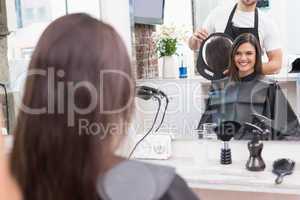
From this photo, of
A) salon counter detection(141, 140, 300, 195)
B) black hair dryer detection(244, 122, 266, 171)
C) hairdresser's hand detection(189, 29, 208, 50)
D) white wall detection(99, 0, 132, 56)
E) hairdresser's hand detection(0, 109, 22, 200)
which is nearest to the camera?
hairdresser's hand detection(0, 109, 22, 200)

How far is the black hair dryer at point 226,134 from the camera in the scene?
4.88 ft

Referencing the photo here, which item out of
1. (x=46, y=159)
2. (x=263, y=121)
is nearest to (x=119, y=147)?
(x=46, y=159)

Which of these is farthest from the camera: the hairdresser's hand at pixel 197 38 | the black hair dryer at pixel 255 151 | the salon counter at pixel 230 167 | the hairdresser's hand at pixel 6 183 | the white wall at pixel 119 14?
the white wall at pixel 119 14

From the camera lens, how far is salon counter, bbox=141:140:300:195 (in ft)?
4.19

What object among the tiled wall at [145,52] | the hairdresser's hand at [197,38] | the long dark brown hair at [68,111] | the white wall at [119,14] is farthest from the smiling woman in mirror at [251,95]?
the long dark brown hair at [68,111]

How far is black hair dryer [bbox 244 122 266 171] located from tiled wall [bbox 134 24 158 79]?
44 cm

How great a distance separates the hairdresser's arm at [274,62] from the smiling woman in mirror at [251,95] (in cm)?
3

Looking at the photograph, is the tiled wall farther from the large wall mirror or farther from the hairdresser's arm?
the hairdresser's arm

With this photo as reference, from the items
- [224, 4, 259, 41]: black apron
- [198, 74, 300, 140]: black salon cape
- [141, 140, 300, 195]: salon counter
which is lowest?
[141, 140, 300, 195]: salon counter

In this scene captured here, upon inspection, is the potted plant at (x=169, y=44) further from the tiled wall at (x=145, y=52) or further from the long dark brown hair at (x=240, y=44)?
the long dark brown hair at (x=240, y=44)

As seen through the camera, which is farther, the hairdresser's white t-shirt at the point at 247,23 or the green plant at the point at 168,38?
the green plant at the point at 168,38

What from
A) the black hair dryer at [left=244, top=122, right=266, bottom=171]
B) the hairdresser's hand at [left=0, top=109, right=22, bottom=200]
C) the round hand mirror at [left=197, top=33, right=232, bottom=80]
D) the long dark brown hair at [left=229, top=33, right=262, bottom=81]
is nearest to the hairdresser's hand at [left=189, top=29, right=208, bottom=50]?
the round hand mirror at [left=197, top=33, right=232, bottom=80]

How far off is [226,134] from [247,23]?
0.42m

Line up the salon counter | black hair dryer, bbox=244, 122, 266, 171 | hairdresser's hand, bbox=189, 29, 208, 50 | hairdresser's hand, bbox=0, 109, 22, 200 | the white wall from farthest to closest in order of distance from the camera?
1. the white wall
2. hairdresser's hand, bbox=189, 29, 208, 50
3. black hair dryer, bbox=244, 122, 266, 171
4. the salon counter
5. hairdresser's hand, bbox=0, 109, 22, 200
